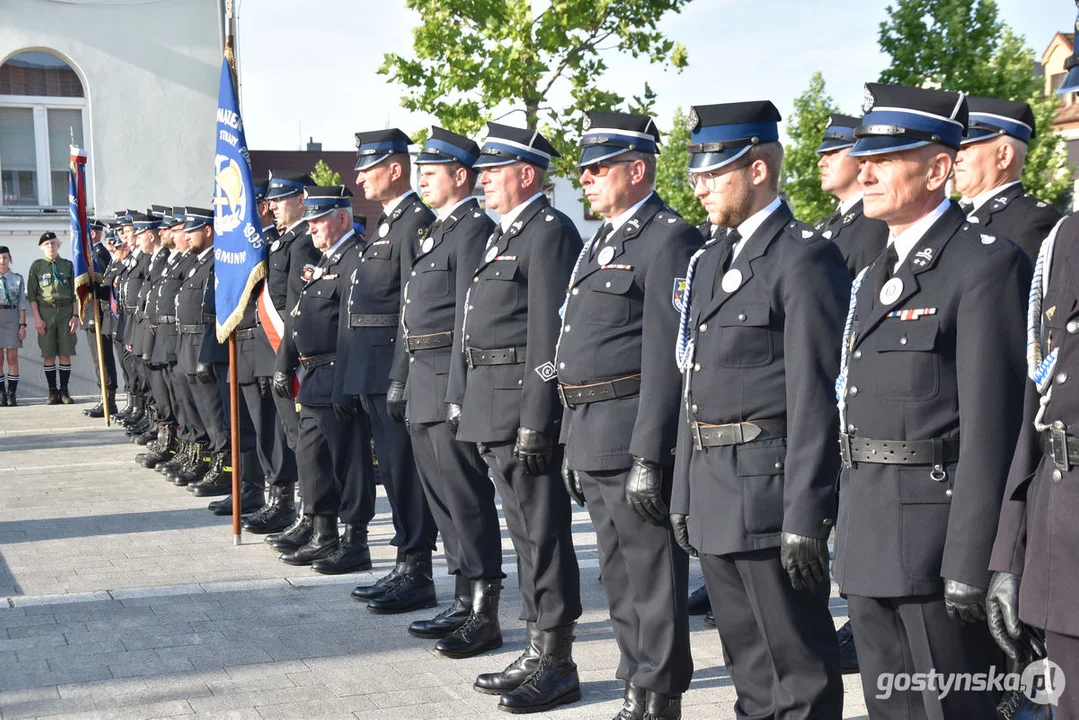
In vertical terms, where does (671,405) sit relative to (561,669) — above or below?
above

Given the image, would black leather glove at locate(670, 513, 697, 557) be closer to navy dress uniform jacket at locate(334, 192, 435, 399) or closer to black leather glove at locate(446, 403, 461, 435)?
black leather glove at locate(446, 403, 461, 435)

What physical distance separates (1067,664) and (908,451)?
690 millimetres

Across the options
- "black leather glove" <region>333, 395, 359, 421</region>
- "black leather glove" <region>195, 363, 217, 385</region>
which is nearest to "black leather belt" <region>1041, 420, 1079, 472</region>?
"black leather glove" <region>333, 395, 359, 421</region>

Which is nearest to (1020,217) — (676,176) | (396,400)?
(396,400)

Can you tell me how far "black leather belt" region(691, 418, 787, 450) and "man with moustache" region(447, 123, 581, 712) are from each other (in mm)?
1276

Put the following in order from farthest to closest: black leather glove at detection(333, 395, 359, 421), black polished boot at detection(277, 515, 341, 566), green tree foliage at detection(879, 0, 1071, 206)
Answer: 1. green tree foliage at detection(879, 0, 1071, 206)
2. black polished boot at detection(277, 515, 341, 566)
3. black leather glove at detection(333, 395, 359, 421)

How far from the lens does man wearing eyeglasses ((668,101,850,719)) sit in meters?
3.53

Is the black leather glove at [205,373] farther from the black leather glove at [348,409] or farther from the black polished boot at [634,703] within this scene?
the black polished boot at [634,703]

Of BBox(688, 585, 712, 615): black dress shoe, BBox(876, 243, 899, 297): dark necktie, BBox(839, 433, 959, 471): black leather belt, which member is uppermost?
BBox(876, 243, 899, 297): dark necktie

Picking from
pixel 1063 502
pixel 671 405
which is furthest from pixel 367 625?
pixel 1063 502

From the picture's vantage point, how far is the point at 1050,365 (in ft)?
8.65

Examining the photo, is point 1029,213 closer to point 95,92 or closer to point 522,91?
point 522,91

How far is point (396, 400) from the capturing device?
629 cm

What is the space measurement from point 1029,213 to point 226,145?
517cm
